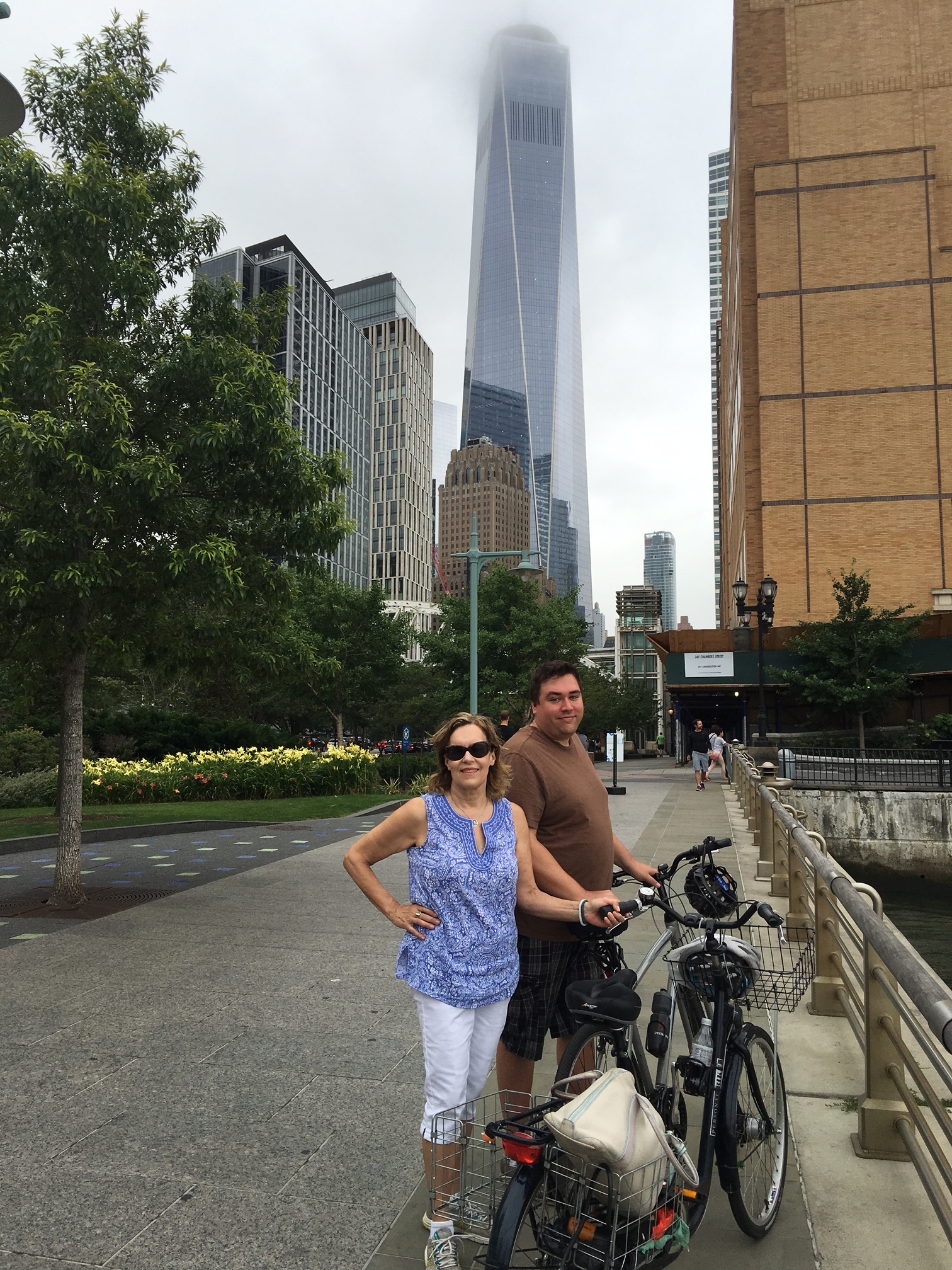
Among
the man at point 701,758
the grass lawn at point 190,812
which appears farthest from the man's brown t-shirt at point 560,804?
the man at point 701,758

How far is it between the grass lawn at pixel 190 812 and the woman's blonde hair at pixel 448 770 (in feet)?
41.0

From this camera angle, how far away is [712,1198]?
3.58 meters

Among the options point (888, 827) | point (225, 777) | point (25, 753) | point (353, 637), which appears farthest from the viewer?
point (353, 637)

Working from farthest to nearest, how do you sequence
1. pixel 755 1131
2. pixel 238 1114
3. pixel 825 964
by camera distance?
pixel 825 964
pixel 238 1114
pixel 755 1131

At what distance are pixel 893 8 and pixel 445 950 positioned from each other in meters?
51.2

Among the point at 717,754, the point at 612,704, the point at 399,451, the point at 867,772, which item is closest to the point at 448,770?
the point at 867,772

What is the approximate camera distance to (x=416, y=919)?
298 centimetres

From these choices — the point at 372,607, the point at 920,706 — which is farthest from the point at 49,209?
the point at 920,706

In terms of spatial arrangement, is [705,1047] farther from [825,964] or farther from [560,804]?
[825,964]

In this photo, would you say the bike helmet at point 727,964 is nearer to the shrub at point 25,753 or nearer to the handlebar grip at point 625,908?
the handlebar grip at point 625,908

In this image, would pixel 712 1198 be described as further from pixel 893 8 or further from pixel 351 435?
pixel 351 435

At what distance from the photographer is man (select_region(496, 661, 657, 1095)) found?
3.33 m

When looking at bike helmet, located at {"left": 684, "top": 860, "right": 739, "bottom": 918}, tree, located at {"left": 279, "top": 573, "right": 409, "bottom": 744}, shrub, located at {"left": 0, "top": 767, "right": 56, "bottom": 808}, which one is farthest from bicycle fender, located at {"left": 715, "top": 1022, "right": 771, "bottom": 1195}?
tree, located at {"left": 279, "top": 573, "right": 409, "bottom": 744}

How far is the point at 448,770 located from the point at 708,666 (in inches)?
1346
